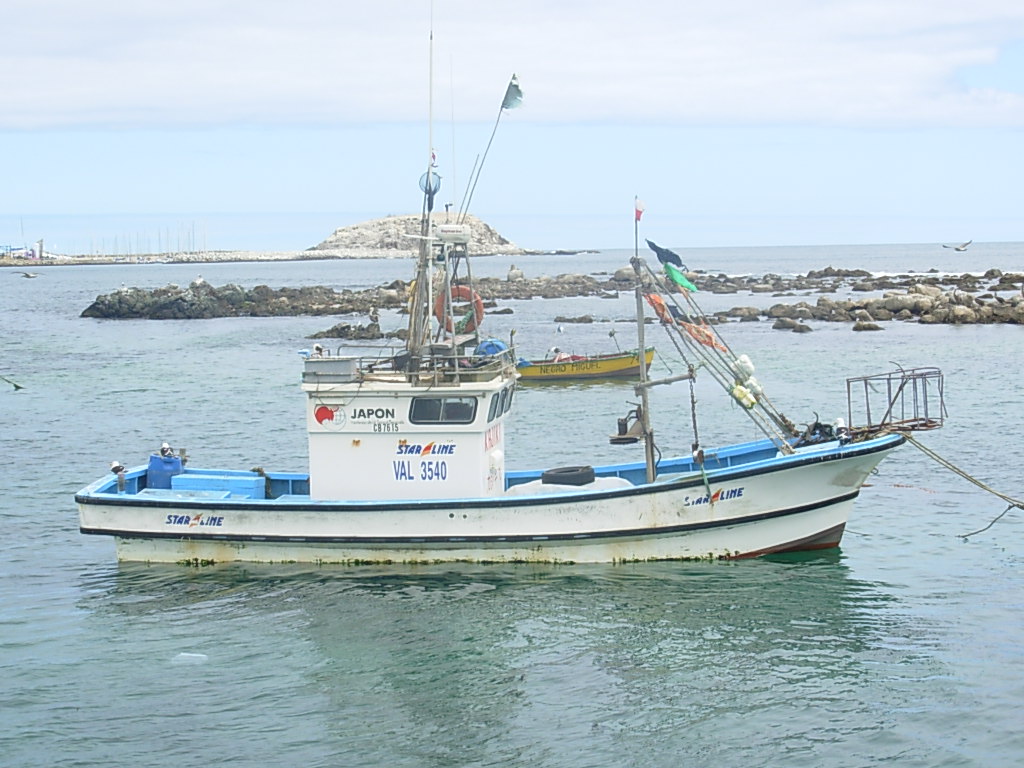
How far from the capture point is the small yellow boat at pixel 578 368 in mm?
43656

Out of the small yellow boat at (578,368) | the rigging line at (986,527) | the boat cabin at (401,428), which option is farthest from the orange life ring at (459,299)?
the small yellow boat at (578,368)

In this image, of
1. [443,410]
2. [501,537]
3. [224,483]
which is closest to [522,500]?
[501,537]

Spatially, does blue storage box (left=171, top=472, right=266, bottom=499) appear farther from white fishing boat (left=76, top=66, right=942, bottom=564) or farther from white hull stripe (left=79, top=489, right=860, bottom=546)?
white hull stripe (left=79, top=489, right=860, bottom=546)

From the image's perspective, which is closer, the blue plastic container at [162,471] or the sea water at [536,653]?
the sea water at [536,653]

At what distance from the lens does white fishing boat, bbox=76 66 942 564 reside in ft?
59.3

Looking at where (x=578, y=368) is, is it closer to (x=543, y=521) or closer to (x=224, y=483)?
(x=224, y=483)

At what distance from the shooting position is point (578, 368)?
144 feet

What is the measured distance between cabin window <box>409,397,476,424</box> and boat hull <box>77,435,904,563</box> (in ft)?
4.20

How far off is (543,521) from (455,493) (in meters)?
1.47

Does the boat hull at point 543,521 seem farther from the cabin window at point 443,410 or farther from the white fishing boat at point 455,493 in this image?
the cabin window at point 443,410

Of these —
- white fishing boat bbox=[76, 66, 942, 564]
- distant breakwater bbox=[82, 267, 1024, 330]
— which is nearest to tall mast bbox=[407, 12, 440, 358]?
white fishing boat bbox=[76, 66, 942, 564]

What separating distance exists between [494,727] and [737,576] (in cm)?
608

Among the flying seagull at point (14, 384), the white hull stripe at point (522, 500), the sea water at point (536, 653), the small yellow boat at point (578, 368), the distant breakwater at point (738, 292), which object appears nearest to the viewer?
the sea water at point (536, 653)

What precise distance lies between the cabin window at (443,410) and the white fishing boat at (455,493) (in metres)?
0.02
